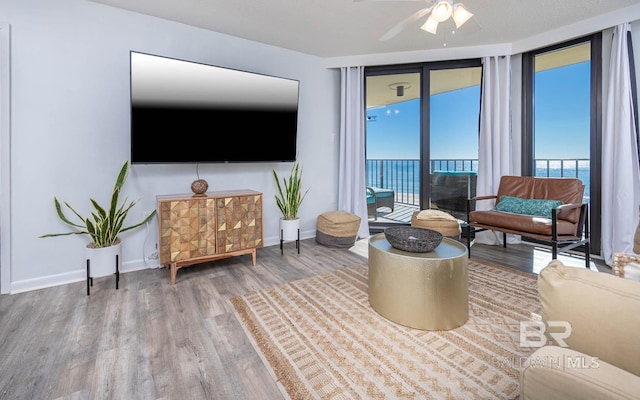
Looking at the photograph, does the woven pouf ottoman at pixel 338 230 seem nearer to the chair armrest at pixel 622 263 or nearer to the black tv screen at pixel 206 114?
the black tv screen at pixel 206 114

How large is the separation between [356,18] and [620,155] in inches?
120

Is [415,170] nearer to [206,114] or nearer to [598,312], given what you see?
[206,114]

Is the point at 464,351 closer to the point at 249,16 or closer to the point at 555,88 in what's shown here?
the point at 249,16

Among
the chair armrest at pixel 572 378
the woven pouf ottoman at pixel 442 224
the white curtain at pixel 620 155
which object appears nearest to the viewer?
the chair armrest at pixel 572 378

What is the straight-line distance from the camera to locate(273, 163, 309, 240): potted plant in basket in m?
3.73

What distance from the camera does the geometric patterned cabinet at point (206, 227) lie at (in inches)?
108

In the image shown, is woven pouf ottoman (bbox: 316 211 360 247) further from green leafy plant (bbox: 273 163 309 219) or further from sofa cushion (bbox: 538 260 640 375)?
sofa cushion (bbox: 538 260 640 375)

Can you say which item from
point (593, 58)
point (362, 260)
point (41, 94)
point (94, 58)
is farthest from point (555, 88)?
point (41, 94)

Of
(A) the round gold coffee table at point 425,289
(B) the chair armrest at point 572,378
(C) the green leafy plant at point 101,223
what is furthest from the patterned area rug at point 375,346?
(C) the green leafy plant at point 101,223

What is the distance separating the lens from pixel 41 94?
8.69 feet

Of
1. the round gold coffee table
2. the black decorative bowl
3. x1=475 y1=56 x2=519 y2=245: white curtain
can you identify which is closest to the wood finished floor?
the round gold coffee table

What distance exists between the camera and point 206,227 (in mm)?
2912

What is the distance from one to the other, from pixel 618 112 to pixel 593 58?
2.45 feet

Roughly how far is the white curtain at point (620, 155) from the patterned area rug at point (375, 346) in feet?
4.97
